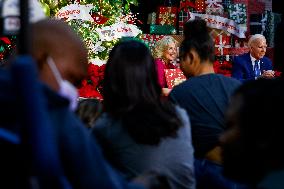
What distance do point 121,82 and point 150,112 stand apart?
8.3 inches

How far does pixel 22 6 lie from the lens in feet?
5.48

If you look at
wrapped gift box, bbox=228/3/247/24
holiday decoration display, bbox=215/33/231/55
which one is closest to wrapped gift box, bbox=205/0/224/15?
wrapped gift box, bbox=228/3/247/24

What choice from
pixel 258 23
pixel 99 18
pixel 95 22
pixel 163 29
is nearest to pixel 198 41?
pixel 95 22

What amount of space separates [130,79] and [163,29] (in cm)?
867

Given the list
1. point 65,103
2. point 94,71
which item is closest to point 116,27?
point 94,71

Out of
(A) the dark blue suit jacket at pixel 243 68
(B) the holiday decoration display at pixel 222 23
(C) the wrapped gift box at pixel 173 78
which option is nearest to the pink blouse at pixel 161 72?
(C) the wrapped gift box at pixel 173 78

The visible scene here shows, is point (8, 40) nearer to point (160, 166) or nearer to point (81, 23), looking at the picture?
point (81, 23)

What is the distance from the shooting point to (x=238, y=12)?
37.4 ft

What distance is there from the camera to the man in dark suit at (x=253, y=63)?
7.89 metres

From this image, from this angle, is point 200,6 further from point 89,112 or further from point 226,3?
point 89,112

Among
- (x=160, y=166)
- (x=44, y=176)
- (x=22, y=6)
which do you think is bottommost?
(x=160, y=166)

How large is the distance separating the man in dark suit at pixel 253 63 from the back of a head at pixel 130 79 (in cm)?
492

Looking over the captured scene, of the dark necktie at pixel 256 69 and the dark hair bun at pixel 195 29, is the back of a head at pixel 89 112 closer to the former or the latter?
the dark hair bun at pixel 195 29

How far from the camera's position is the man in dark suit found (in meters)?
7.89
